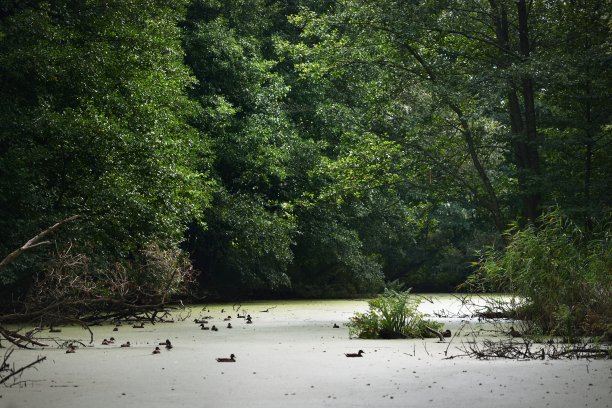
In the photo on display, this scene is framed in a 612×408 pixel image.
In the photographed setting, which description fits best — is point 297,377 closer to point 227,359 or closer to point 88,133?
point 227,359

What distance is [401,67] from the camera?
64.7ft

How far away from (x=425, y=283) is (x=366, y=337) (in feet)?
71.3

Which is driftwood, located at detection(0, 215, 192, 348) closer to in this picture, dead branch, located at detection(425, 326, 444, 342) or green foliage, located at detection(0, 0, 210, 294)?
green foliage, located at detection(0, 0, 210, 294)

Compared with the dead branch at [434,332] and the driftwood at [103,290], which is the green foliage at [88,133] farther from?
the dead branch at [434,332]

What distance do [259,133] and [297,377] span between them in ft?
54.1

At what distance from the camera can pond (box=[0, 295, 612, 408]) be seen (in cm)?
629

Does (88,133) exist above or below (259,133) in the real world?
below

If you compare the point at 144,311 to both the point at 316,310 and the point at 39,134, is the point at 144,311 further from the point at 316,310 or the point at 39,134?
the point at 316,310

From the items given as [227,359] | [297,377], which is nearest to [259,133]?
[227,359]

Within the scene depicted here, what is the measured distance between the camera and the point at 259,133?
936 inches

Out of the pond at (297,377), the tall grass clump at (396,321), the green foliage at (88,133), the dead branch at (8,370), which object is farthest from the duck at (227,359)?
the green foliage at (88,133)

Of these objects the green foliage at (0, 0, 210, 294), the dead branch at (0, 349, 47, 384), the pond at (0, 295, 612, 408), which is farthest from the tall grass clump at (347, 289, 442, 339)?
the green foliage at (0, 0, 210, 294)

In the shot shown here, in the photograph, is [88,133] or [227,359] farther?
[88,133]

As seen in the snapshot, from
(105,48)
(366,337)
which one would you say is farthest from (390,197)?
(366,337)
